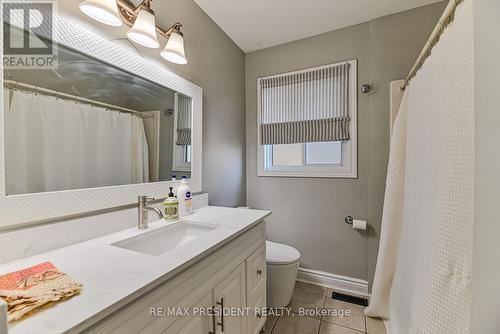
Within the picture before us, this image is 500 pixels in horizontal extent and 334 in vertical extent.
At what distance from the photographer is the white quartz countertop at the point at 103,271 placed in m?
0.45

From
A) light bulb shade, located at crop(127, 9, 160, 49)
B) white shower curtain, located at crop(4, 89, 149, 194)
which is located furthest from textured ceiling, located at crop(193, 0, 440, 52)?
white shower curtain, located at crop(4, 89, 149, 194)

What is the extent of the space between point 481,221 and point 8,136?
1.54 meters

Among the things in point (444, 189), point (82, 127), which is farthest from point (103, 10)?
point (444, 189)

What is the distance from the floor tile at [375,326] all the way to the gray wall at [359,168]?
1.06 ft

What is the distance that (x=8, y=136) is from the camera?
2.38ft

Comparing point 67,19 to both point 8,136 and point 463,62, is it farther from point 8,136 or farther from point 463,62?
point 463,62

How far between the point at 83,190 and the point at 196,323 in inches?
27.5

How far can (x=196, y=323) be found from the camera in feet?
2.59

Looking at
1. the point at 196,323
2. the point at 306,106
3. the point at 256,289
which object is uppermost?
the point at 306,106

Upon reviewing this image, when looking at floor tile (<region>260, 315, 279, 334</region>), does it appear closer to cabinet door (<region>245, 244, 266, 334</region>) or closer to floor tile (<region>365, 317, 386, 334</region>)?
cabinet door (<region>245, 244, 266, 334</region>)

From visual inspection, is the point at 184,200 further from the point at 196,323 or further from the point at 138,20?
the point at 138,20

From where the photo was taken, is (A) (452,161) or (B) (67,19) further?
(B) (67,19)

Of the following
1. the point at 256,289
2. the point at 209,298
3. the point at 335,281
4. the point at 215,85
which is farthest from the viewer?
the point at 335,281

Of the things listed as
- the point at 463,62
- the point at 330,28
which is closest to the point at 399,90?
the point at 330,28
